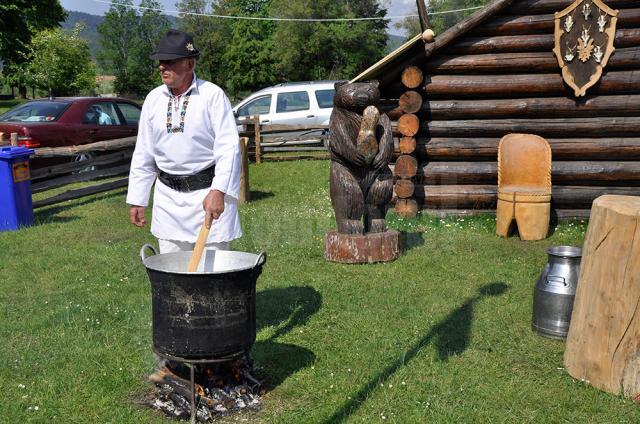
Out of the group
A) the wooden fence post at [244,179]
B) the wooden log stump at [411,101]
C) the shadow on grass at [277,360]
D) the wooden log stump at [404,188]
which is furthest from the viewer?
the wooden fence post at [244,179]

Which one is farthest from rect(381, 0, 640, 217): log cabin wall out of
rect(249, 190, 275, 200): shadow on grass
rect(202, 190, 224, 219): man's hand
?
rect(202, 190, 224, 219): man's hand

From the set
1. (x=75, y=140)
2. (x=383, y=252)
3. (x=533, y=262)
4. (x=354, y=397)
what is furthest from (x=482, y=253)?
(x=75, y=140)

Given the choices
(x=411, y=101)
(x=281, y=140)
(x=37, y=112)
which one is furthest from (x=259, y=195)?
(x=281, y=140)

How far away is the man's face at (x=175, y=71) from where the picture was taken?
4270 millimetres

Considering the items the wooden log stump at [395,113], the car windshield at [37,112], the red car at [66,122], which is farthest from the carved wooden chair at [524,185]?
the car windshield at [37,112]

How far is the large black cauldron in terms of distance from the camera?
147 inches

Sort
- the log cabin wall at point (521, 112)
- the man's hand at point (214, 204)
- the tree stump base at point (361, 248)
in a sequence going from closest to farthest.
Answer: the man's hand at point (214, 204), the tree stump base at point (361, 248), the log cabin wall at point (521, 112)

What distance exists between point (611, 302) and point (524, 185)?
4799 millimetres

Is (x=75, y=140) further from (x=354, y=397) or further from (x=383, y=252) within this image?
(x=354, y=397)

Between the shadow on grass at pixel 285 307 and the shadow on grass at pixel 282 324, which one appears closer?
the shadow on grass at pixel 282 324

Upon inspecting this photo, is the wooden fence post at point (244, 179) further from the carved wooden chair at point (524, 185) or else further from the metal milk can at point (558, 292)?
the metal milk can at point (558, 292)

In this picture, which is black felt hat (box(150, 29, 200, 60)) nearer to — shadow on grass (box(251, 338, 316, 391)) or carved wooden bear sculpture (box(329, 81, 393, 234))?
shadow on grass (box(251, 338, 316, 391))

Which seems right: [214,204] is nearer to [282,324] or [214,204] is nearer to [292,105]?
[282,324]

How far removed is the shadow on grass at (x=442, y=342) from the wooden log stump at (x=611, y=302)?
35.8 inches
